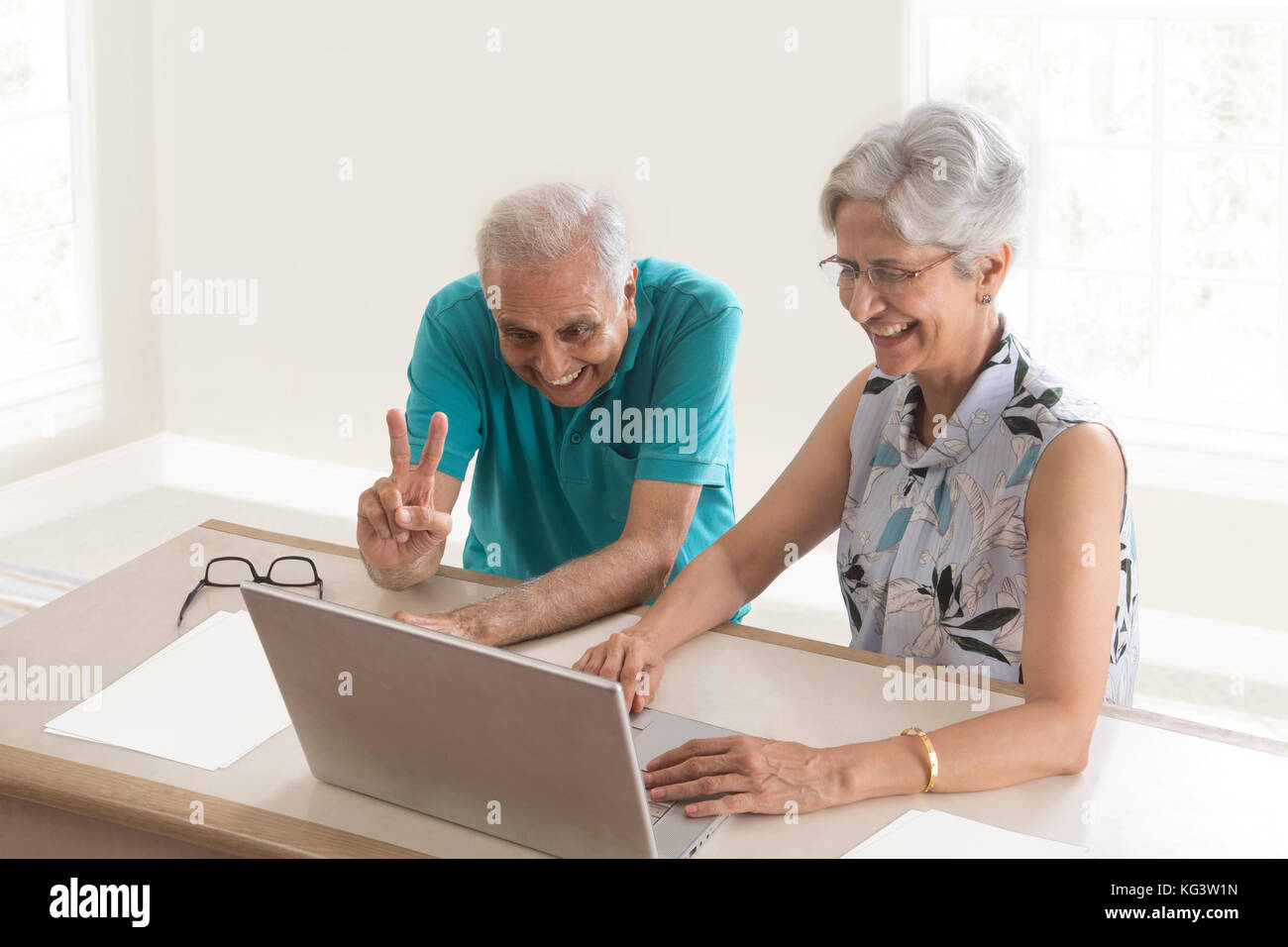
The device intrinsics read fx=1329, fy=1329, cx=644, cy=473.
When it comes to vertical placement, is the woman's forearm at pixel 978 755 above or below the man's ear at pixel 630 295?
below

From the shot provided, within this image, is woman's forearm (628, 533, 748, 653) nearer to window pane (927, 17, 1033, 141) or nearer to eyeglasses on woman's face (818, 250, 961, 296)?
eyeglasses on woman's face (818, 250, 961, 296)

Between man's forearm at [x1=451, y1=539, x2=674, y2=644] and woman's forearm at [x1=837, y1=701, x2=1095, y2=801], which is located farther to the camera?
man's forearm at [x1=451, y1=539, x2=674, y2=644]

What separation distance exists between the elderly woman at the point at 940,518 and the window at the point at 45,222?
11.0 ft

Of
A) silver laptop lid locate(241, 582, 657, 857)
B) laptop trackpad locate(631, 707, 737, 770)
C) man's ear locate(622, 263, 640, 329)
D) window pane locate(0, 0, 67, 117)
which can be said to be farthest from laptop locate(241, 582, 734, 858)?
window pane locate(0, 0, 67, 117)

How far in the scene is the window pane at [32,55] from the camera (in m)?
4.31

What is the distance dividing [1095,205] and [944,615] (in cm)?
214

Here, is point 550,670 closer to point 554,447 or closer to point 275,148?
point 554,447

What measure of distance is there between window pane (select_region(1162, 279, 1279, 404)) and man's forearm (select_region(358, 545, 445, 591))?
2368mm

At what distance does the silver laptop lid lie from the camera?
4.09 feet

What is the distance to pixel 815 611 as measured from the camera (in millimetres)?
4023

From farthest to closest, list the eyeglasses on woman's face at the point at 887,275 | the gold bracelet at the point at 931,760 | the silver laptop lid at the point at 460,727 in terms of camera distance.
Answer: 1. the eyeglasses on woman's face at the point at 887,275
2. the gold bracelet at the point at 931,760
3. the silver laptop lid at the point at 460,727

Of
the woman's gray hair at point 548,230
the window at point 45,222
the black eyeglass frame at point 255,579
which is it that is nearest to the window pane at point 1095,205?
the woman's gray hair at point 548,230

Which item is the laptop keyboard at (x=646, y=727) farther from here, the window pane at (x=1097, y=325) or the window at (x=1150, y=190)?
the window pane at (x=1097, y=325)
